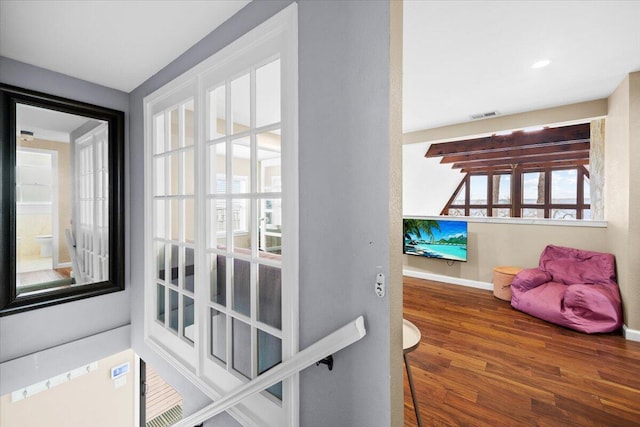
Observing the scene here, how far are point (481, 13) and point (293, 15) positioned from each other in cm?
136

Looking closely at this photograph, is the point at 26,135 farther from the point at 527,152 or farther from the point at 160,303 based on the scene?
the point at 527,152

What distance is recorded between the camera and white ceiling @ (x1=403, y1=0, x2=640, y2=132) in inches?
67.3

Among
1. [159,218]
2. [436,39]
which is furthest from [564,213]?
[159,218]

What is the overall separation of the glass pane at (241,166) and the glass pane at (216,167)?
0.26 feet

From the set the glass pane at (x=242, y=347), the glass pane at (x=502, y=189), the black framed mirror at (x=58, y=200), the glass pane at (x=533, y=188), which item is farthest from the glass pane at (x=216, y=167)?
the glass pane at (x=533, y=188)

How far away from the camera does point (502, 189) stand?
18.2 ft

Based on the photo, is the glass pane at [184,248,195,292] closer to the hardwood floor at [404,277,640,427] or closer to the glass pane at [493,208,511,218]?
the hardwood floor at [404,277,640,427]

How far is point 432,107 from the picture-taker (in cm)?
342

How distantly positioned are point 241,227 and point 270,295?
0.52 m

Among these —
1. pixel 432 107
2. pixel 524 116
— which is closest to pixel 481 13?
pixel 432 107

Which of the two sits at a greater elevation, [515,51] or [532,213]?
[515,51]

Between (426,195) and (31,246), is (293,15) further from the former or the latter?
(426,195)

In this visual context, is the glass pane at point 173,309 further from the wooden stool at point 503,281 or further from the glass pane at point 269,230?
the wooden stool at point 503,281

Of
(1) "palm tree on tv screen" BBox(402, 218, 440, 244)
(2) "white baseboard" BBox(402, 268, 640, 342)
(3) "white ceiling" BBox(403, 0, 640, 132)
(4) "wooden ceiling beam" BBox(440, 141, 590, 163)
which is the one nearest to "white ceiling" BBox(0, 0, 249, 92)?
(3) "white ceiling" BBox(403, 0, 640, 132)
